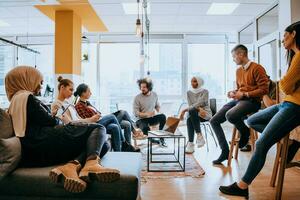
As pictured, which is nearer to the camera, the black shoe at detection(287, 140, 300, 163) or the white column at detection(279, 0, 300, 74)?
the black shoe at detection(287, 140, 300, 163)

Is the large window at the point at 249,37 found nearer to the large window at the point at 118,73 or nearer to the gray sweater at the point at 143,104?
A: the large window at the point at 118,73

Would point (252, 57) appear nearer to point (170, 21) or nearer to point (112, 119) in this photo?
point (170, 21)

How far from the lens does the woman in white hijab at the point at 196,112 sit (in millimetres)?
4105

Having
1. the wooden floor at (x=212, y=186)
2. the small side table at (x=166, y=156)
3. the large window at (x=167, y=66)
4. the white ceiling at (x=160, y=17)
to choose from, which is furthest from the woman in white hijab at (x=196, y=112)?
the large window at (x=167, y=66)

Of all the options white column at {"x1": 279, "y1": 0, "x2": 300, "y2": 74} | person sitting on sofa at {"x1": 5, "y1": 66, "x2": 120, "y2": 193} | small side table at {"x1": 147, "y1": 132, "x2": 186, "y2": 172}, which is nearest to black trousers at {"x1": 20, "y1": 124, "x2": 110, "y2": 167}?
person sitting on sofa at {"x1": 5, "y1": 66, "x2": 120, "y2": 193}

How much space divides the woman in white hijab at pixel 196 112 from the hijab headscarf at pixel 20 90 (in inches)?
104

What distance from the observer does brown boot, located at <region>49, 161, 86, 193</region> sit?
1562 mm


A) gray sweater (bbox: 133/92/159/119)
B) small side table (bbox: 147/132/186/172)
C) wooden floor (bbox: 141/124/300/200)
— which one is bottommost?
wooden floor (bbox: 141/124/300/200)

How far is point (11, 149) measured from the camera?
5.57 feet

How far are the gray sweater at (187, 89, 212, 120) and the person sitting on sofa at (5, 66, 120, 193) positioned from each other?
8.52ft

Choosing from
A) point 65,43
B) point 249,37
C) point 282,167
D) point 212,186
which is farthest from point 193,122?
point 249,37

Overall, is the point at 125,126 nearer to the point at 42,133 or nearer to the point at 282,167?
the point at 42,133

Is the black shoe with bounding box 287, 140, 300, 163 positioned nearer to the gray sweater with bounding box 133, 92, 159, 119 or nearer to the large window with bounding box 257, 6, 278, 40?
the gray sweater with bounding box 133, 92, 159, 119

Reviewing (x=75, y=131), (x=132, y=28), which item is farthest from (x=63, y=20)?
(x=75, y=131)
